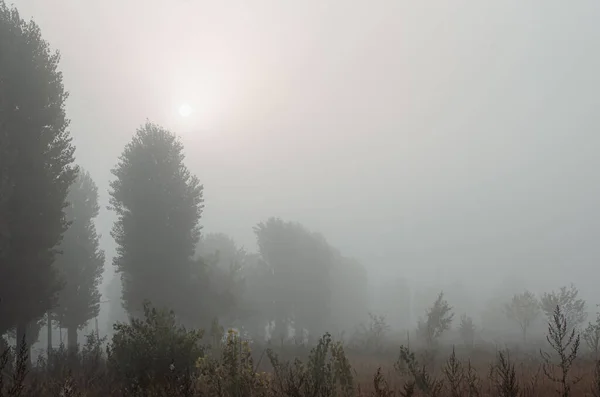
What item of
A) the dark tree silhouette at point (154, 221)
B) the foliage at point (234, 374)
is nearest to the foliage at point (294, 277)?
the dark tree silhouette at point (154, 221)

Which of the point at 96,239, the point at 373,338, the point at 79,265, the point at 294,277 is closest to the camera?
the point at 79,265

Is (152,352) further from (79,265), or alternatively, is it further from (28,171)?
(79,265)

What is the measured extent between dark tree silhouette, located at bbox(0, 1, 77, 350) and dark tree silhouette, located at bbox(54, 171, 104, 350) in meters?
10.9

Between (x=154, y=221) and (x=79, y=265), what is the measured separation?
890 cm

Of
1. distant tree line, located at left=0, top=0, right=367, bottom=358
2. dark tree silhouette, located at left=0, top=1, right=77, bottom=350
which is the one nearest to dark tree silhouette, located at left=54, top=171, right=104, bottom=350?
distant tree line, located at left=0, top=0, right=367, bottom=358

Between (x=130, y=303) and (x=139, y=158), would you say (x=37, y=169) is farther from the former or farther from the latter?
(x=130, y=303)

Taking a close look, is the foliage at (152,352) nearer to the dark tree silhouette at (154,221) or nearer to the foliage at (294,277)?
the dark tree silhouette at (154,221)

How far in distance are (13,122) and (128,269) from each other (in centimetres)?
1148

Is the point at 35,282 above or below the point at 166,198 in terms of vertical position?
below

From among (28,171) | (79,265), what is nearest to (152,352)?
(28,171)

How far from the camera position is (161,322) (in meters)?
9.82

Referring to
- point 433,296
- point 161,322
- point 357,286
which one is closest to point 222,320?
point 161,322

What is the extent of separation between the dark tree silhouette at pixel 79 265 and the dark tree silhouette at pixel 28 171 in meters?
10.9

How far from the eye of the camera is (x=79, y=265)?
28312 mm
